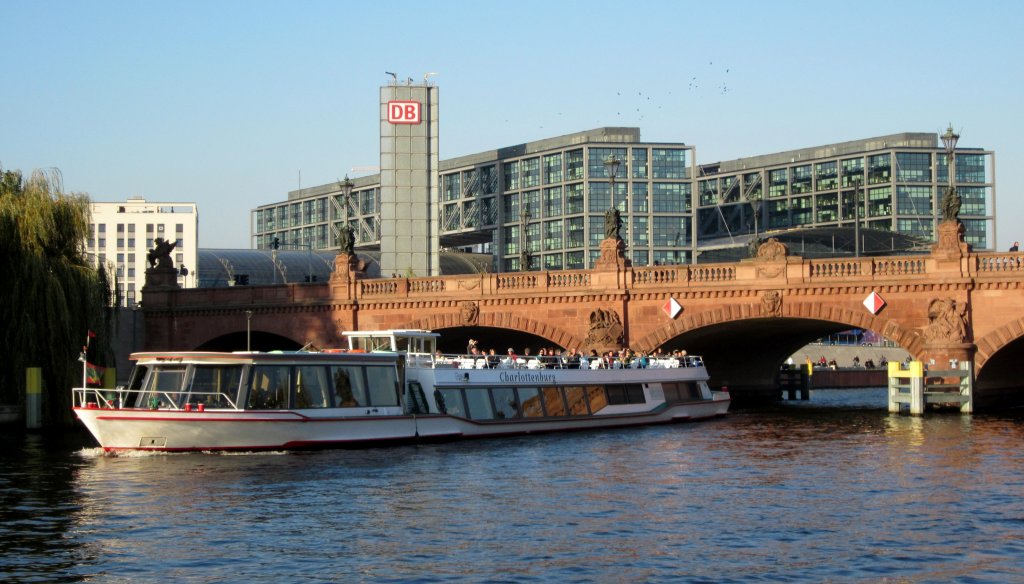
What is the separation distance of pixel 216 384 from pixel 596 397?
17.6 meters

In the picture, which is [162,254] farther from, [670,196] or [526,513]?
[670,196]

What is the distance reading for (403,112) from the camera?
134 metres

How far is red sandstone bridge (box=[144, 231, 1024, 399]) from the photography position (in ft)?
197

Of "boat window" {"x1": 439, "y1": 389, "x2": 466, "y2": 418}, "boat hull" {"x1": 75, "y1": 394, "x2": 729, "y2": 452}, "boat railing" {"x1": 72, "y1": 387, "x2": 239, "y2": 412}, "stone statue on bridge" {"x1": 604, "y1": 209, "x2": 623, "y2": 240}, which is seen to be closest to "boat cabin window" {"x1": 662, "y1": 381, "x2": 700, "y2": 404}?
"stone statue on bridge" {"x1": 604, "y1": 209, "x2": 623, "y2": 240}

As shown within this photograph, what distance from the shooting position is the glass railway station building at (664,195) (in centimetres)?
15888

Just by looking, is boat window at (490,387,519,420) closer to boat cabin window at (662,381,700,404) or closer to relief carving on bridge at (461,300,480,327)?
boat cabin window at (662,381,700,404)

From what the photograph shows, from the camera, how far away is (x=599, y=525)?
3092cm

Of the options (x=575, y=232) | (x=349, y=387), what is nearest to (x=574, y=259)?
(x=575, y=232)

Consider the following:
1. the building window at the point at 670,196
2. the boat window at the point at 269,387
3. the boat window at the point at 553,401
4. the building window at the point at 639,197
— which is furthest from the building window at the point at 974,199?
the boat window at the point at 269,387

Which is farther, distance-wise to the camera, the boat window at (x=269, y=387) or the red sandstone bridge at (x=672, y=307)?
the red sandstone bridge at (x=672, y=307)

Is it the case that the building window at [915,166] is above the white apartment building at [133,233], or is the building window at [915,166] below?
above

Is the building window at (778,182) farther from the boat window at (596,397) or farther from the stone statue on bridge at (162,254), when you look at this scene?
the boat window at (596,397)

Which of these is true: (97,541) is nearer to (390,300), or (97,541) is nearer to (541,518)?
(541,518)

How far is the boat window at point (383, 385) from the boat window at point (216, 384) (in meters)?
5.08
